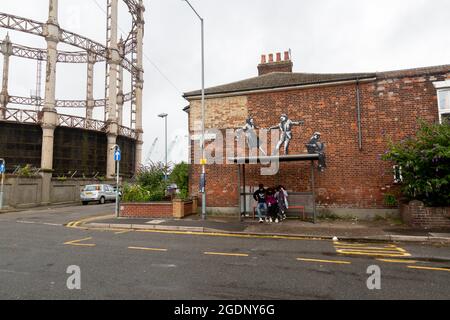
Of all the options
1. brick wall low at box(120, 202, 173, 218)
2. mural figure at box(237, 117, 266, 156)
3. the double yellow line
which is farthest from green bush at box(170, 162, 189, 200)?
the double yellow line

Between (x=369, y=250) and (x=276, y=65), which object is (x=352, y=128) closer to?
(x=369, y=250)

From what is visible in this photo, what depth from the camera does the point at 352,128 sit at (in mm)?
12062

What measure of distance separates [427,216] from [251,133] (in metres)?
7.82

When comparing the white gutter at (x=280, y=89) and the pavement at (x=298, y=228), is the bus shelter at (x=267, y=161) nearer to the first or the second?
the pavement at (x=298, y=228)

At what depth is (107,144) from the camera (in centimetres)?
2838

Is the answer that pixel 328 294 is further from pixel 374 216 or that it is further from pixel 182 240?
pixel 374 216

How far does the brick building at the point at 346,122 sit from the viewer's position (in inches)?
452

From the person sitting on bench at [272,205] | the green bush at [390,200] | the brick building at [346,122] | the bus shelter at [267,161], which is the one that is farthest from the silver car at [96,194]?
the green bush at [390,200]

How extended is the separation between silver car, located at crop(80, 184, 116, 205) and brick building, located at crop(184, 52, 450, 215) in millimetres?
13834

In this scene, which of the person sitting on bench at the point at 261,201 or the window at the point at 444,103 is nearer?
the window at the point at 444,103

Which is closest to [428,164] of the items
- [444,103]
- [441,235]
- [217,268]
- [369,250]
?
[441,235]

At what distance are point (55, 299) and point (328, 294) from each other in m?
4.10

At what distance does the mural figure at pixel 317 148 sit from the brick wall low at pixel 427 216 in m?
3.64
